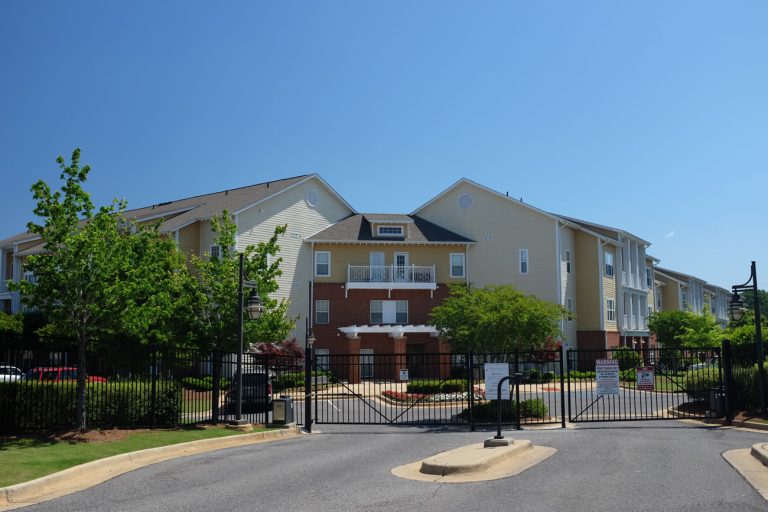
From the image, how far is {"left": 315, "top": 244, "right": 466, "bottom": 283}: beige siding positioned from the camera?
158ft

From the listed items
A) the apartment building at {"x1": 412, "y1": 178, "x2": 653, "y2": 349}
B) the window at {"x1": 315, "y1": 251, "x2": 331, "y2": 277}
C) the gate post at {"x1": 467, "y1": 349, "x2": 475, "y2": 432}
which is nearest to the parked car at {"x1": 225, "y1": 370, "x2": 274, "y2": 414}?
the gate post at {"x1": 467, "y1": 349, "x2": 475, "y2": 432}

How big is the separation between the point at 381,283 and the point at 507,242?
910 centimetres

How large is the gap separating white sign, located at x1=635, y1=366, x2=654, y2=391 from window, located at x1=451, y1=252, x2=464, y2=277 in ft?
96.5

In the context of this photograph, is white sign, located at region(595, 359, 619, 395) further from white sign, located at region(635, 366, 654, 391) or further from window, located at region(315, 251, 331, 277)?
window, located at region(315, 251, 331, 277)

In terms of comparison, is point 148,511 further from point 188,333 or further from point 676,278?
point 676,278

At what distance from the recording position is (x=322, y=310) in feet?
156

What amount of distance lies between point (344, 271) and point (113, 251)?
103 feet

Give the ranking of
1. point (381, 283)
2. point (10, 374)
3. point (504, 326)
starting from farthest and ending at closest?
point (381, 283) → point (504, 326) → point (10, 374)

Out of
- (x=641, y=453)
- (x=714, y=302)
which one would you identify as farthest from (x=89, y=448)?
(x=714, y=302)

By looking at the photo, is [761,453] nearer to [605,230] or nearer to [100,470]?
[100,470]

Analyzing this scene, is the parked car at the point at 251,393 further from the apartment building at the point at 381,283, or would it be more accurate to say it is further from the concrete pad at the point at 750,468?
the apartment building at the point at 381,283

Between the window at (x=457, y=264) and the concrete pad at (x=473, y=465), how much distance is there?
35.5 meters

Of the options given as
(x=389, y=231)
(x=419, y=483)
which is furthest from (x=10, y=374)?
(x=389, y=231)

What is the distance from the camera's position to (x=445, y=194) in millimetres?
51188
